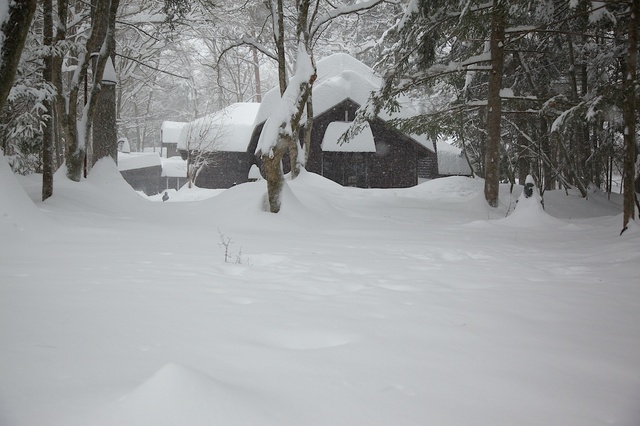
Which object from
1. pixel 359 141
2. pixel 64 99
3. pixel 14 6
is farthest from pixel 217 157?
pixel 14 6

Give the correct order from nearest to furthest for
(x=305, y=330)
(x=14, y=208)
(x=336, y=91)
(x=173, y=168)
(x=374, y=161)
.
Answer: (x=305, y=330) → (x=14, y=208) → (x=336, y=91) → (x=374, y=161) → (x=173, y=168)

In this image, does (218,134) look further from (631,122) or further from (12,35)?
(12,35)

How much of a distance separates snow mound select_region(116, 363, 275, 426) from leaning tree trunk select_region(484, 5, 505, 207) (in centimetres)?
1100

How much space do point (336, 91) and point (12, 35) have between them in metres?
18.3

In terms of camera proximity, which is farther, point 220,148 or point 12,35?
point 220,148

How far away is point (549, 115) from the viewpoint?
11.4 metres

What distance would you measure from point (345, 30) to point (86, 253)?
21996mm

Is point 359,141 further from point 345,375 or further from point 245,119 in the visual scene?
point 345,375

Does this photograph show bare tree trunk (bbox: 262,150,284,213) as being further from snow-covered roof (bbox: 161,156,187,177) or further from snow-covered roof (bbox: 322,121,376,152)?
snow-covered roof (bbox: 161,156,187,177)

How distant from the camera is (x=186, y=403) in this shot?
1.63 meters

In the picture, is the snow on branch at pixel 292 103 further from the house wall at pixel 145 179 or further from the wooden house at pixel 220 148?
the house wall at pixel 145 179

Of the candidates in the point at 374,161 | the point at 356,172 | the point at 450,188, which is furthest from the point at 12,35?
the point at 374,161

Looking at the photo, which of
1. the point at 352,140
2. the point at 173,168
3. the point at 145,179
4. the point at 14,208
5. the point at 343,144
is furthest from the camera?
the point at 173,168

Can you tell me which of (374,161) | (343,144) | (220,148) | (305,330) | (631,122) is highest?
(220,148)
